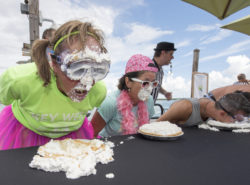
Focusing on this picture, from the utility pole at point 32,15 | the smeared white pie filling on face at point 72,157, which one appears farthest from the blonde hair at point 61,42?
the utility pole at point 32,15

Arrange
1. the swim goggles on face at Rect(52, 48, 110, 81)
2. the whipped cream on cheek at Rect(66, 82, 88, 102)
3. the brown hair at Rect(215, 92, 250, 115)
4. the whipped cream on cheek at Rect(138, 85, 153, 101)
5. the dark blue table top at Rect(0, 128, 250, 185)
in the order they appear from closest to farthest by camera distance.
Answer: the dark blue table top at Rect(0, 128, 250, 185)
the swim goggles on face at Rect(52, 48, 110, 81)
the whipped cream on cheek at Rect(66, 82, 88, 102)
the brown hair at Rect(215, 92, 250, 115)
the whipped cream on cheek at Rect(138, 85, 153, 101)

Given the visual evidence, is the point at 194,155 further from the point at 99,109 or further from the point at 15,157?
the point at 99,109

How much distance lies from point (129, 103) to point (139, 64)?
1.38 feet

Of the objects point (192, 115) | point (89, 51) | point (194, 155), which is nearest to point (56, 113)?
point (89, 51)

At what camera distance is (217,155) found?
984 mm

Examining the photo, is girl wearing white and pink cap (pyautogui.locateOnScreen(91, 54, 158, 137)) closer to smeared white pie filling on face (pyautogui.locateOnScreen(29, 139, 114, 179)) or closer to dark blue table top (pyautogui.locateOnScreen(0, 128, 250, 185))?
dark blue table top (pyautogui.locateOnScreen(0, 128, 250, 185))

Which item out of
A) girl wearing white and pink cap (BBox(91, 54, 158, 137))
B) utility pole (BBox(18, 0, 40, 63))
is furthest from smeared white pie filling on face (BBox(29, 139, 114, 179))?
utility pole (BBox(18, 0, 40, 63))

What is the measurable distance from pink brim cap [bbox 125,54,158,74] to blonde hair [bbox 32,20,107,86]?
25.5 inches

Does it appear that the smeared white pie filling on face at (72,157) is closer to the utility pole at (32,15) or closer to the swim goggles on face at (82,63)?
the swim goggles on face at (82,63)

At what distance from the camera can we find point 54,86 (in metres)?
1.22

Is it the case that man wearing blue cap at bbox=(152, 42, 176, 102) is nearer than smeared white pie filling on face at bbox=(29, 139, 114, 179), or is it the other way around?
smeared white pie filling on face at bbox=(29, 139, 114, 179)

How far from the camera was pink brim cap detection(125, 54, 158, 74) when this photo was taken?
5.94ft

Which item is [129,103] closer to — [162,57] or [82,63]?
[82,63]

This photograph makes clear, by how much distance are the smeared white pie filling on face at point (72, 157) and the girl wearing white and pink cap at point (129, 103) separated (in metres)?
0.78
